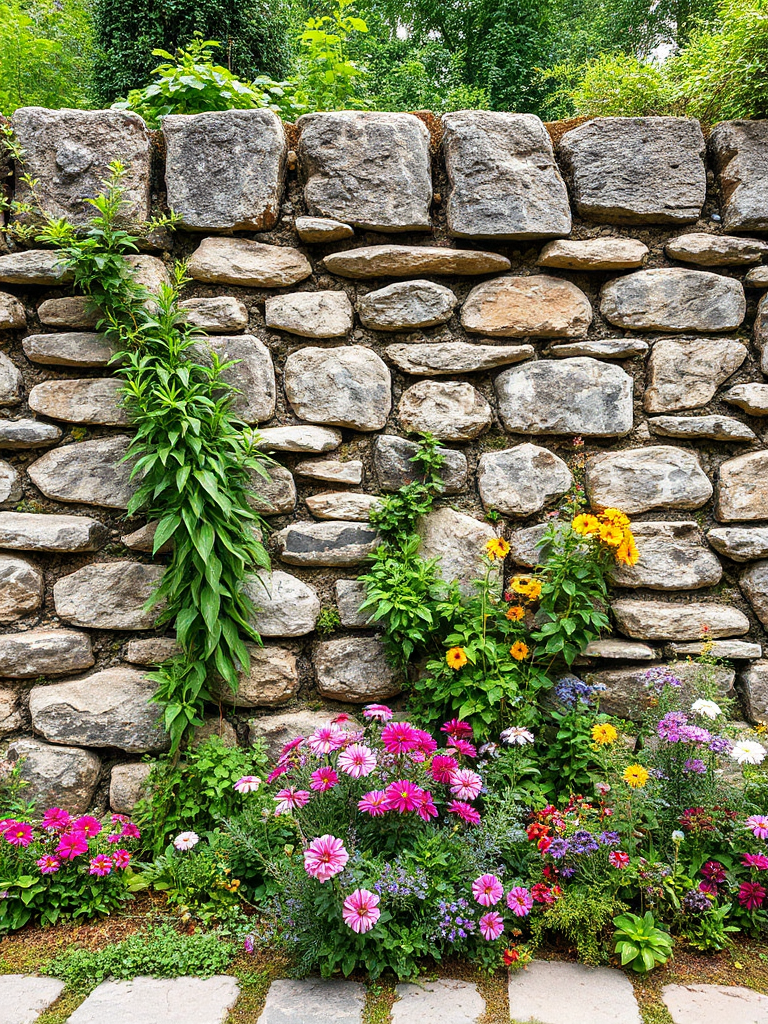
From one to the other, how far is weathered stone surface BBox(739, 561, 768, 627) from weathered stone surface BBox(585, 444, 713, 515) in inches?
11.8

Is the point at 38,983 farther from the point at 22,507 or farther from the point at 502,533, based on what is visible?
the point at 502,533

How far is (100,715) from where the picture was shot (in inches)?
83.0

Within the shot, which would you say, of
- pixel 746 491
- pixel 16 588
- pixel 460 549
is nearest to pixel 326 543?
pixel 460 549

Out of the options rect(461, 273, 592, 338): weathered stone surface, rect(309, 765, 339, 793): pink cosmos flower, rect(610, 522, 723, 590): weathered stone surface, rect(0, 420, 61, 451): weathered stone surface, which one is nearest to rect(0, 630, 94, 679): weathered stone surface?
rect(0, 420, 61, 451): weathered stone surface

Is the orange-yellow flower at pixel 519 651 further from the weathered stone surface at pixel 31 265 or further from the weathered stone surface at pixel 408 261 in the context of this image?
the weathered stone surface at pixel 31 265

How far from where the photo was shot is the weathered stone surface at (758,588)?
7.23 ft

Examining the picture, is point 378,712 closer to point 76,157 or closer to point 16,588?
point 16,588

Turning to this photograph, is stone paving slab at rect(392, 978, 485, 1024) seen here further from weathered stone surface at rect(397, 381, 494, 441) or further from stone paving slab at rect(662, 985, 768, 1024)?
weathered stone surface at rect(397, 381, 494, 441)

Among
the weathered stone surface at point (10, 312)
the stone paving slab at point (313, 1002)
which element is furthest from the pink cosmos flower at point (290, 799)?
the weathered stone surface at point (10, 312)

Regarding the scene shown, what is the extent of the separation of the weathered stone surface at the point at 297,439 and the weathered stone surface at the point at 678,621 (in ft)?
4.04

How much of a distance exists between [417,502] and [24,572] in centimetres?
139

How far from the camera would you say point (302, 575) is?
2242 millimetres

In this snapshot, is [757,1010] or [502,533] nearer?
[757,1010]

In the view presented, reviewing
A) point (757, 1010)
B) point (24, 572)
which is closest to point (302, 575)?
point (24, 572)
